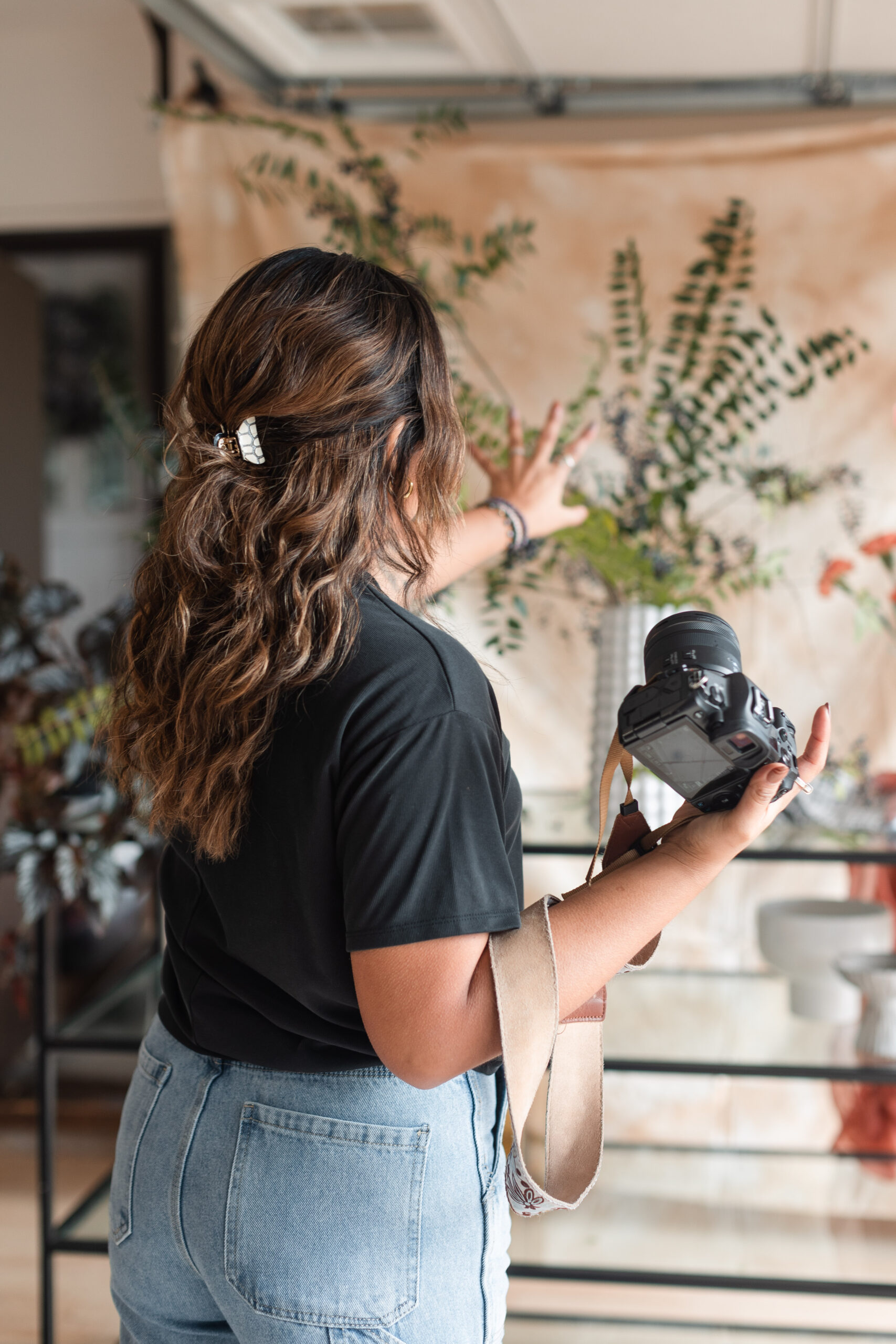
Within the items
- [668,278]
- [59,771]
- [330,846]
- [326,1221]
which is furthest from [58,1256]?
[668,278]

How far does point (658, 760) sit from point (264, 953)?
28 centimetres

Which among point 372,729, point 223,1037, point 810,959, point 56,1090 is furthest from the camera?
point 56,1090

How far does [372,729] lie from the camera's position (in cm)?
62

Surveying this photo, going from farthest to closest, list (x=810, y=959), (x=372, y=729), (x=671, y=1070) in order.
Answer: (x=810, y=959) < (x=671, y=1070) < (x=372, y=729)

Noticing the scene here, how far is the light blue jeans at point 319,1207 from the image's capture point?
70 centimetres

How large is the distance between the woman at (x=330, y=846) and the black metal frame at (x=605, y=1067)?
2.13 ft

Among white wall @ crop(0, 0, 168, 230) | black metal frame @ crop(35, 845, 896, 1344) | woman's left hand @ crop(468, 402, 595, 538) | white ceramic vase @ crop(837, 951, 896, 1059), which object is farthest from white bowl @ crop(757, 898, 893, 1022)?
white wall @ crop(0, 0, 168, 230)

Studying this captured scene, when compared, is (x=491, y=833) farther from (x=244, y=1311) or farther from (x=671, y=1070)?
(x=671, y=1070)

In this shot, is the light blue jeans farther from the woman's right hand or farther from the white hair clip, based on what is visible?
the white hair clip

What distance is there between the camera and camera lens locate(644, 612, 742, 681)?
0.66 meters

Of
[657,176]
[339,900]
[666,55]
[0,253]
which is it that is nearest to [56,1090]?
[0,253]

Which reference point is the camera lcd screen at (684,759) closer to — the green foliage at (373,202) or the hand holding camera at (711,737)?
the hand holding camera at (711,737)

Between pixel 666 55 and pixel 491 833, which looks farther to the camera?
pixel 666 55

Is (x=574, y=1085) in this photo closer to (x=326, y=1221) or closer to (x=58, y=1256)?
(x=326, y=1221)
